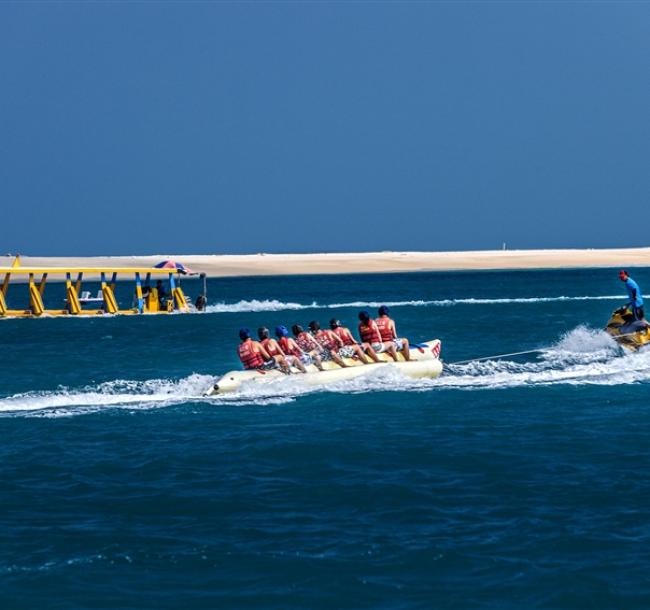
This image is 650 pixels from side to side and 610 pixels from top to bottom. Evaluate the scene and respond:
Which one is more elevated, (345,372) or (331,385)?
(345,372)

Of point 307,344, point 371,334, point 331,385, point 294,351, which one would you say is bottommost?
point 331,385

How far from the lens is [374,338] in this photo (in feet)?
71.1

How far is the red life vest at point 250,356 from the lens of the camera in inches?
792

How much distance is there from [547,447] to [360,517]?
4424 mm

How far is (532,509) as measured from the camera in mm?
11539

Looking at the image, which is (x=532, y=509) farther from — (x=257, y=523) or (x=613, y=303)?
(x=613, y=303)

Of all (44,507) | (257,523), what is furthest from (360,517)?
(44,507)

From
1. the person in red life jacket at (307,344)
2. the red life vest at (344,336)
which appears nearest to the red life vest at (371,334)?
the red life vest at (344,336)

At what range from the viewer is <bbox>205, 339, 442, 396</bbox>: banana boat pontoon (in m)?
19.8

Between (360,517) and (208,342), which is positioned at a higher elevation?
(360,517)

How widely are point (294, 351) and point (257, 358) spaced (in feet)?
2.82

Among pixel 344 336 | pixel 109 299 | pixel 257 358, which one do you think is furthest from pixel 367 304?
pixel 257 358

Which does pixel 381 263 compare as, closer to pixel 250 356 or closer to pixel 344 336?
pixel 344 336

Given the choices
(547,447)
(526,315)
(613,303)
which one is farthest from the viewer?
(613,303)
